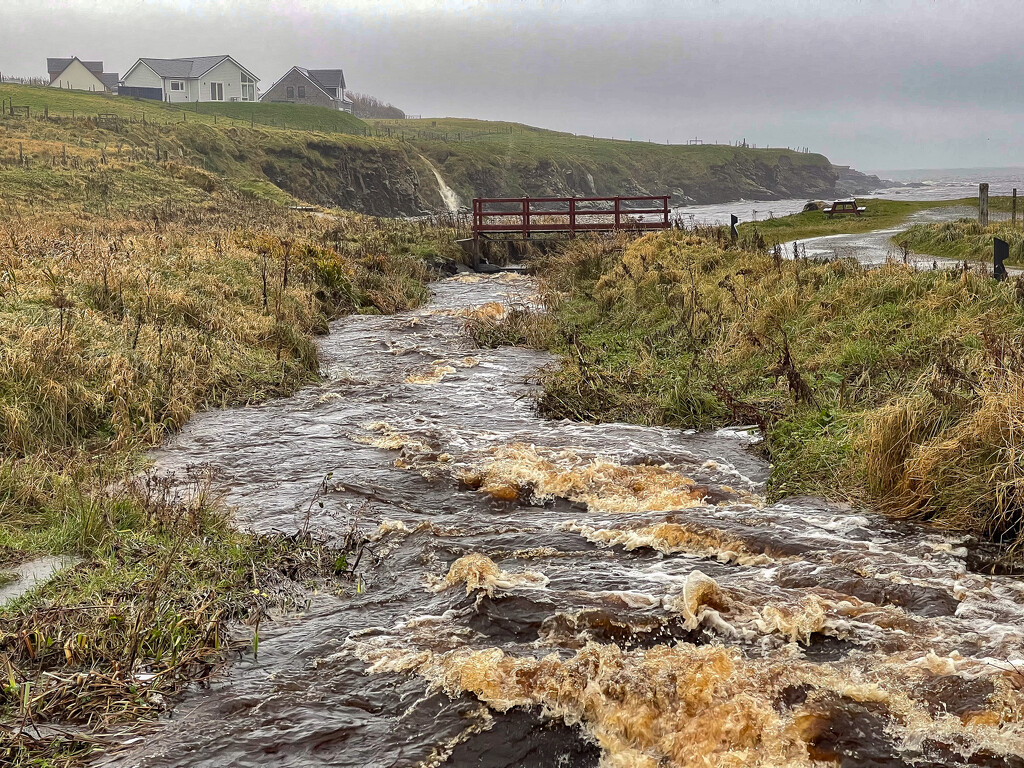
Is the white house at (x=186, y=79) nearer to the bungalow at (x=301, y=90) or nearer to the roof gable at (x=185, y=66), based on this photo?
the roof gable at (x=185, y=66)

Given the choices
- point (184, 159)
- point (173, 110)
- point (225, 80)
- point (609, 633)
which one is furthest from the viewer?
point (225, 80)

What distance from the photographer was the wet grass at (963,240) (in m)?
16.5

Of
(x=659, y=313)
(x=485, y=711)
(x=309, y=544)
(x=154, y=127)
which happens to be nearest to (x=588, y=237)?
(x=659, y=313)

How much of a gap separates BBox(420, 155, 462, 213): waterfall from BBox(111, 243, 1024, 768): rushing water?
219ft

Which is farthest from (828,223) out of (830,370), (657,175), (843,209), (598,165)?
(657,175)

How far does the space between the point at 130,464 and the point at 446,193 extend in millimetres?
68791

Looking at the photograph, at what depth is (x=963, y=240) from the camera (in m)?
18.7

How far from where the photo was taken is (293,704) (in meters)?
4.27

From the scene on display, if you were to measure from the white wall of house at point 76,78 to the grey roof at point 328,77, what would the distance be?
25709 millimetres

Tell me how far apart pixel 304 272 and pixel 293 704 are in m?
15.2

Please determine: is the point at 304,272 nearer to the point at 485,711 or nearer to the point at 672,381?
the point at 672,381

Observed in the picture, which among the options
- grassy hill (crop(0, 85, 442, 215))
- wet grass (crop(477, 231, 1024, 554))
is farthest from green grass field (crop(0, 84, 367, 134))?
wet grass (crop(477, 231, 1024, 554))

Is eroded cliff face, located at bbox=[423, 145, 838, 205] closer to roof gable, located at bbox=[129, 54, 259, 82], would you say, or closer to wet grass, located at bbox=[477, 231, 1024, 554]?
roof gable, located at bbox=[129, 54, 259, 82]

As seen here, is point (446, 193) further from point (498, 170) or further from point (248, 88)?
point (248, 88)
